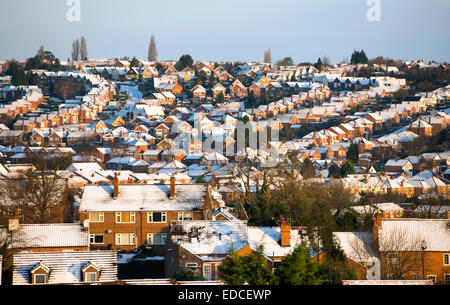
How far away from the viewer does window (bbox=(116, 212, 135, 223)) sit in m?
30.8

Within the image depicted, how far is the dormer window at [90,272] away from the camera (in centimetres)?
2080

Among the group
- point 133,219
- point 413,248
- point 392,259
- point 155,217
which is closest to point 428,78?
point 155,217

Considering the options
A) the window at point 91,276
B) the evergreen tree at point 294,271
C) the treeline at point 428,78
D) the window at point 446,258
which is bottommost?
the window at point 446,258

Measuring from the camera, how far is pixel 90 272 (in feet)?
68.6

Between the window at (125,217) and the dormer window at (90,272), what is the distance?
971 cm

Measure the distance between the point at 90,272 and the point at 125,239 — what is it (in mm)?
9914

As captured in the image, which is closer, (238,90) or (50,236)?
(50,236)

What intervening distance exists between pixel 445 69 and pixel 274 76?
26311mm

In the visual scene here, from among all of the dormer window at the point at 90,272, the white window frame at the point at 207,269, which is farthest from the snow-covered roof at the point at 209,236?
the dormer window at the point at 90,272

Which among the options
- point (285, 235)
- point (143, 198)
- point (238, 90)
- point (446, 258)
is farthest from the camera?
point (238, 90)

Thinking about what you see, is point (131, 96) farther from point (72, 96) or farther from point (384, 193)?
point (384, 193)

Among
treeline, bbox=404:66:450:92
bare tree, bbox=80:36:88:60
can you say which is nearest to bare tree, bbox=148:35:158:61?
bare tree, bbox=80:36:88:60

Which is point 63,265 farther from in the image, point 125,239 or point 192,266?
point 125,239

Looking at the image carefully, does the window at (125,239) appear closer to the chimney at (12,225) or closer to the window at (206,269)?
the chimney at (12,225)
